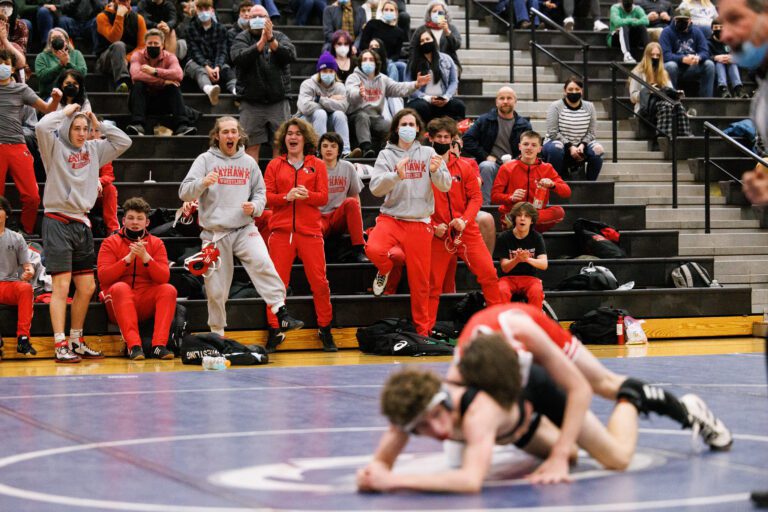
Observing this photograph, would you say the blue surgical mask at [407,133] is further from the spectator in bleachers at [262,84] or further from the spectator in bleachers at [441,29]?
the spectator in bleachers at [441,29]

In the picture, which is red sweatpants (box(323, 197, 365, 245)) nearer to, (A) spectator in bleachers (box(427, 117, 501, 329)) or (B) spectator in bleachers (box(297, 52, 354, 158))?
(A) spectator in bleachers (box(427, 117, 501, 329))

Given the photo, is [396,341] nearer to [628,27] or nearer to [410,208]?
[410,208]

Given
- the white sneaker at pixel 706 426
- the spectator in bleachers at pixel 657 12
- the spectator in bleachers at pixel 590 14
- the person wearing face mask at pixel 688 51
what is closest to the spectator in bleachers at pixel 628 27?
the spectator in bleachers at pixel 657 12

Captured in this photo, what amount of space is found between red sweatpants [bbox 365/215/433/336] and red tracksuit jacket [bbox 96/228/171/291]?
1.70 meters

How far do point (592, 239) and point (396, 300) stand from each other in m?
2.24

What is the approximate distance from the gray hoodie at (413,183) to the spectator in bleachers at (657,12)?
22.4 feet

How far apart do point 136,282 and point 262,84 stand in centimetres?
285

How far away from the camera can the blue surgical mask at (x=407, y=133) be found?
10016 millimetres

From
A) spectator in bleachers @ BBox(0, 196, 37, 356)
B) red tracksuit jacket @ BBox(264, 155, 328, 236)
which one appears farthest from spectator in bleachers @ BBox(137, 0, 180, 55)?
spectator in bleachers @ BBox(0, 196, 37, 356)

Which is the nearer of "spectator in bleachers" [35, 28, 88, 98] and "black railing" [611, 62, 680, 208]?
"spectator in bleachers" [35, 28, 88, 98]

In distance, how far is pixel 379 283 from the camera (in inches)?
403

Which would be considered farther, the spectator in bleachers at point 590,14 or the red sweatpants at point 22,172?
the spectator in bleachers at point 590,14

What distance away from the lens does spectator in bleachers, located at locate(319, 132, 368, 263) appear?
34.9 ft

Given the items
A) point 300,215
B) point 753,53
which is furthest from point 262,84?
point 753,53
